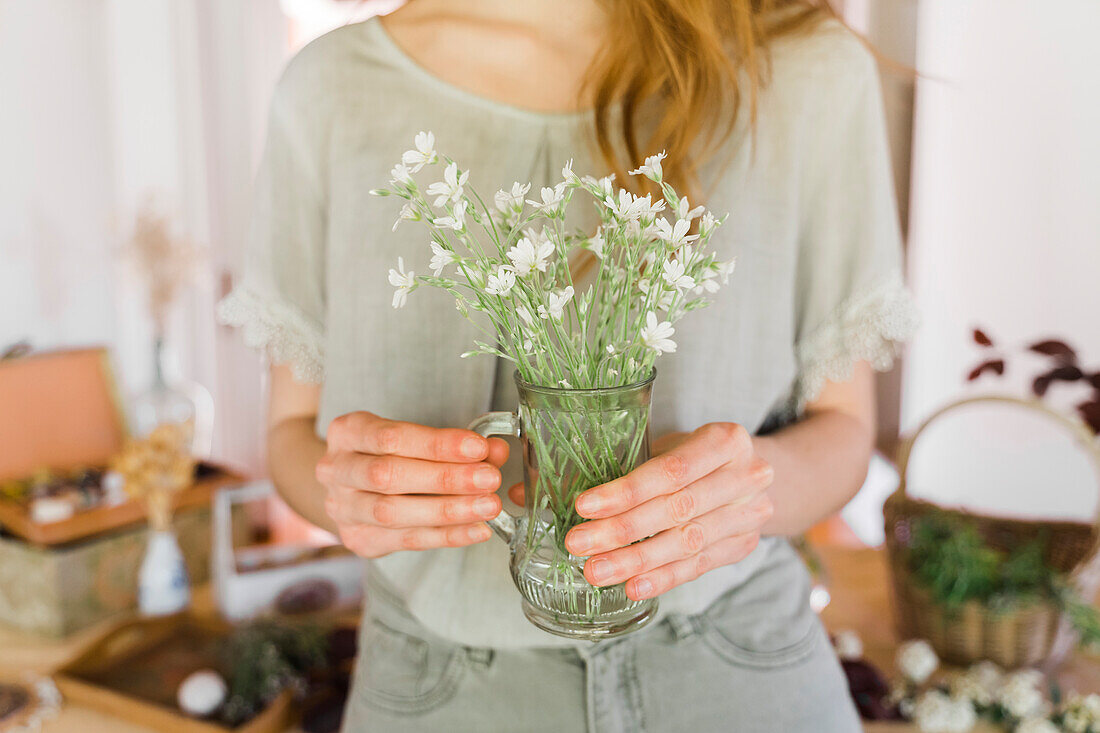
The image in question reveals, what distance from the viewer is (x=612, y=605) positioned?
1.90ft

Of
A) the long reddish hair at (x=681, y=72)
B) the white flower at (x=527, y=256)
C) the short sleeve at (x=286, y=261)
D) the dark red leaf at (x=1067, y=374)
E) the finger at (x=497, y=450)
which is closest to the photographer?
the white flower at (x=527, y=256)

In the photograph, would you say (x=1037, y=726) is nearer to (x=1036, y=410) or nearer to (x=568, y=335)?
(x=1036, y=410)

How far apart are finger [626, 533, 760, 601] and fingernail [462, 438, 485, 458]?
0.41ft

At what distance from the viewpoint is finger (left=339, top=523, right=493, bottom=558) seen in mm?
603

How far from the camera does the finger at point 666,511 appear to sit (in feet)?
1.69

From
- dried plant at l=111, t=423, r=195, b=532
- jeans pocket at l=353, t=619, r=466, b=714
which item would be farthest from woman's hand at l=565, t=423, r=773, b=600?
dried plant at l=111, t=423, r=195, b=532

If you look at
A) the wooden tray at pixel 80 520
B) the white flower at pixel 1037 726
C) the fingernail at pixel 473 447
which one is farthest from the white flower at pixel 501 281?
the wooden tray at pixel 80 520

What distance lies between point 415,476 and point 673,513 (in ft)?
0.57

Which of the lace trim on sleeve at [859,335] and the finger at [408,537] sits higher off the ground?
the lace trim on sleeve at [859,335]

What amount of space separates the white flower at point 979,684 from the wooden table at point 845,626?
0.14 ft

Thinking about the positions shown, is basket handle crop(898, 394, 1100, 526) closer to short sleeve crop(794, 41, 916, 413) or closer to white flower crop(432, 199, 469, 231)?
short sleeve crop(794, 41, 916, 413)

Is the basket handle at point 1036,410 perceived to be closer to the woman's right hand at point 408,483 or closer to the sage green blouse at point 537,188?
the sage green blouse at point 537,188

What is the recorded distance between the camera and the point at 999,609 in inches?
46.2

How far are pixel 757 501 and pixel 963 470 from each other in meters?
2.06
